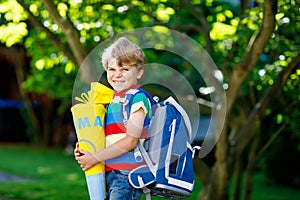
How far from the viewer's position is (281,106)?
8.95 m

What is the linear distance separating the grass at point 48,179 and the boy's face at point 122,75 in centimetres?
580

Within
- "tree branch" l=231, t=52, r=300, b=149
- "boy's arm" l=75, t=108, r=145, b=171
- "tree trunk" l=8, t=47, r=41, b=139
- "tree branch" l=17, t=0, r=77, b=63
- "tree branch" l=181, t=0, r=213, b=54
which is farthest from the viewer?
"tree trunk" l=8, t=47, r=41, b=139

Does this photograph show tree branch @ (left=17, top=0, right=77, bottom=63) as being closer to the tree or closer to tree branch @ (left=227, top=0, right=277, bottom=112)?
the tree

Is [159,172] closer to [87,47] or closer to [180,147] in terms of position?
[180,147]

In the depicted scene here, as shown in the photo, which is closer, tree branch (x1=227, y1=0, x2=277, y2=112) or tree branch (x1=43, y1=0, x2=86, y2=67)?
tree branch (x1=227, y1=0, x2=277, y2=112)

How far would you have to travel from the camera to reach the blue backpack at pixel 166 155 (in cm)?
385

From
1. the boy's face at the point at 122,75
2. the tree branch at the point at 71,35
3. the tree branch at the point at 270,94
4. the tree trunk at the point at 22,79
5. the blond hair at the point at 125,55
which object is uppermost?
the tree trunk at the point at 22,79

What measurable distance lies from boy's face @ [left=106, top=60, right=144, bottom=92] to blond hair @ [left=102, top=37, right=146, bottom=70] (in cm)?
3

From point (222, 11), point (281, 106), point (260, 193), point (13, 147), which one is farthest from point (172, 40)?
point (13, 147)

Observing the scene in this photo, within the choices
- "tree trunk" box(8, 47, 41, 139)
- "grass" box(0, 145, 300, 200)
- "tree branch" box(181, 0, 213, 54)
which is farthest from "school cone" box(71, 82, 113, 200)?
"tree trunk" box(8, 47, 41, 139)

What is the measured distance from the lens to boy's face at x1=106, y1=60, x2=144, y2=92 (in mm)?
3914

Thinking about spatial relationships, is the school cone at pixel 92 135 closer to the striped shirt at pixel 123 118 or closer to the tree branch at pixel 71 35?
the striped shirt at pixel 123 118

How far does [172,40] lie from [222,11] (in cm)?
91

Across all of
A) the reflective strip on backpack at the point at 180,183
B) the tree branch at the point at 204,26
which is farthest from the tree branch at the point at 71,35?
the reflective strip on backpack at the point at 180,183
